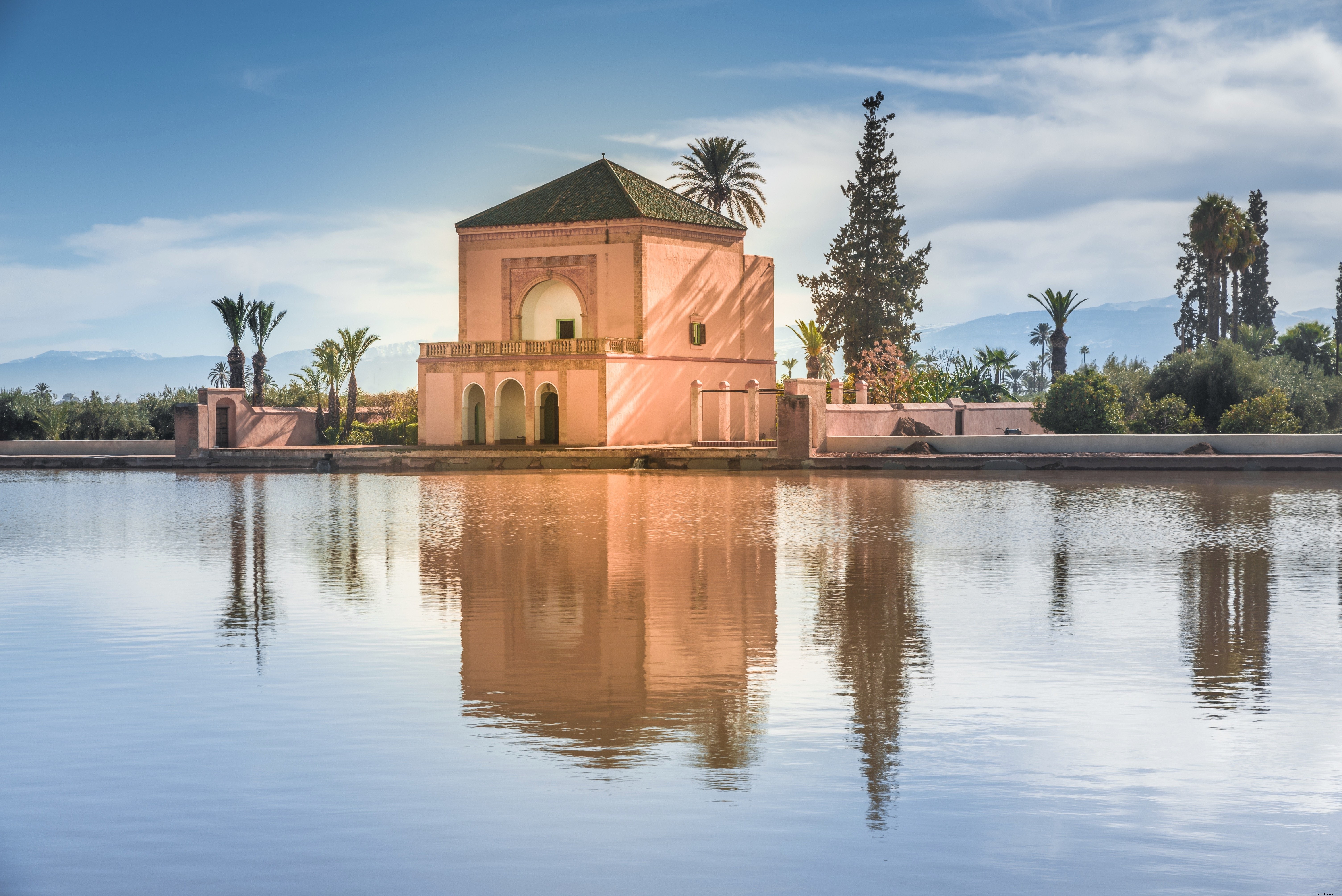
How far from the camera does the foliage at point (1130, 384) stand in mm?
34594

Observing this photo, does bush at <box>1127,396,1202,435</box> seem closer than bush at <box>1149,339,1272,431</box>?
Yes

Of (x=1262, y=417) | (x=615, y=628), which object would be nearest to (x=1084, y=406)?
(x=1262, y=417)

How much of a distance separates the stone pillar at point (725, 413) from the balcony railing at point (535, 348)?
2773mm

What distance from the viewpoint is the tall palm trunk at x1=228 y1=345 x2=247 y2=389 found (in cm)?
4547

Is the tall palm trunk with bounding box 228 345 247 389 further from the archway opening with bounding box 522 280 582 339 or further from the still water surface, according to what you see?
the still water surface

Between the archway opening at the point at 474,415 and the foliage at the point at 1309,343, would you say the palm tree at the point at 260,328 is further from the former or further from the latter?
the foliage at the point at 1309,343

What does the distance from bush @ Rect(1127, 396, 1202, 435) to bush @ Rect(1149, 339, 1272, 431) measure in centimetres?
50

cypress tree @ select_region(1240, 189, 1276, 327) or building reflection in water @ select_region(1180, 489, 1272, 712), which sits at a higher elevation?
cypress tree @ select_region(1240, 189, 1276, 327)

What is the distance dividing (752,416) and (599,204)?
8.37 m

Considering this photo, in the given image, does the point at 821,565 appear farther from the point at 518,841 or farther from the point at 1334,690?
the point at 518,841

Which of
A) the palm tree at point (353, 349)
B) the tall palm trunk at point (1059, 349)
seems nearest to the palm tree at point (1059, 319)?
the tall palm trunk at point (1059, 349)

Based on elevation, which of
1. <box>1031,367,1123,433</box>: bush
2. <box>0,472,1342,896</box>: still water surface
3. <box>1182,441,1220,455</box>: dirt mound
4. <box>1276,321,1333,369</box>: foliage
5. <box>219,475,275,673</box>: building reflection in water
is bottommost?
<box>0,472,1342,896</box>: still water surface

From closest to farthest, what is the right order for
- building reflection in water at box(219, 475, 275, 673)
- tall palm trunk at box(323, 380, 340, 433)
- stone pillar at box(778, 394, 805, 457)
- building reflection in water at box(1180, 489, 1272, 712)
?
building reflection in water at box(1180, 489, 1272, 712)
building reflection in water at box(219, 475, 275, 673)
stone pillar at box(778, 394, 805, 457)
tall palm trunk at box(323, 380, 340, 433)

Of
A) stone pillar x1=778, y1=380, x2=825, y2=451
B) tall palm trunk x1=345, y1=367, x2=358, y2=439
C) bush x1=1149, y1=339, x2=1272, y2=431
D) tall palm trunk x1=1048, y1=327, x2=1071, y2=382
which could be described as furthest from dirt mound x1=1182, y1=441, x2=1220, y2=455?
tall palm trunk x1=345, y1=367, x2=358, y2=439
